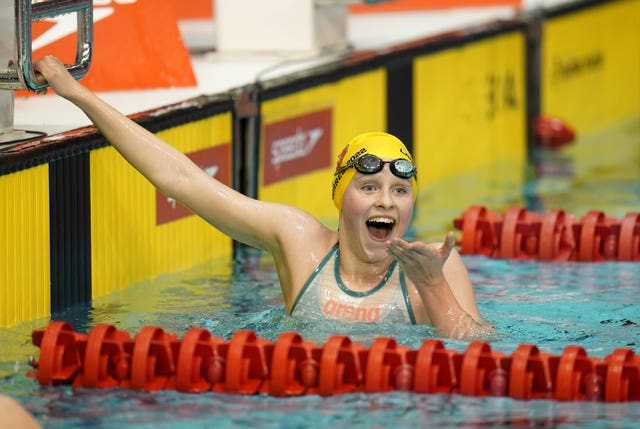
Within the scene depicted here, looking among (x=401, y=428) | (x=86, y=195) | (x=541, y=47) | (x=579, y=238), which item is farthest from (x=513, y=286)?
(x=541, y=47)

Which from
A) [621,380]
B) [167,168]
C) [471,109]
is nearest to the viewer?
[621,380]

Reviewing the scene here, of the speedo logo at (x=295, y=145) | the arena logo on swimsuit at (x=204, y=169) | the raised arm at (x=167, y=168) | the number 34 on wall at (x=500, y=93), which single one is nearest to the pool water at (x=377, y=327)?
the arena logo on swimsuit at (x=204, y=169)

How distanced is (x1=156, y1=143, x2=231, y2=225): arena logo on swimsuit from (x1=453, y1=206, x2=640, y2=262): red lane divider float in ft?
3.33

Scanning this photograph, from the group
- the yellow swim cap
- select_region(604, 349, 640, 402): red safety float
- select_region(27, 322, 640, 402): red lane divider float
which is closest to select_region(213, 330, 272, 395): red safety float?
select_region(27, 322, 640, 402): red lane divider float

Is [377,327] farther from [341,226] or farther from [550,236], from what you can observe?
[550,236]

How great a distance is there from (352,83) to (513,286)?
1.98m

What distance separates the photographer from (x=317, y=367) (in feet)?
13.0

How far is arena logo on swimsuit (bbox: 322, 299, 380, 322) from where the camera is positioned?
443cm

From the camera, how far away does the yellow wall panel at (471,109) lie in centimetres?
789

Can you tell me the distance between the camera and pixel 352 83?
7238 millimetres

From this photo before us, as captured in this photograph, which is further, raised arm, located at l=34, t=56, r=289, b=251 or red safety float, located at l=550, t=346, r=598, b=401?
raised arm, located at l=34, t=56, r=289, b=251

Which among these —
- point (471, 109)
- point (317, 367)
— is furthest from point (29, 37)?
point (471, 109)

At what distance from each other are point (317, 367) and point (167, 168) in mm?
839

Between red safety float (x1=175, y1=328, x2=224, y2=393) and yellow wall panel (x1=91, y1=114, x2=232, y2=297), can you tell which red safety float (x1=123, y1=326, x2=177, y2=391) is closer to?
red safety float (x1=175, y1=328, x2=224, y2=393)
